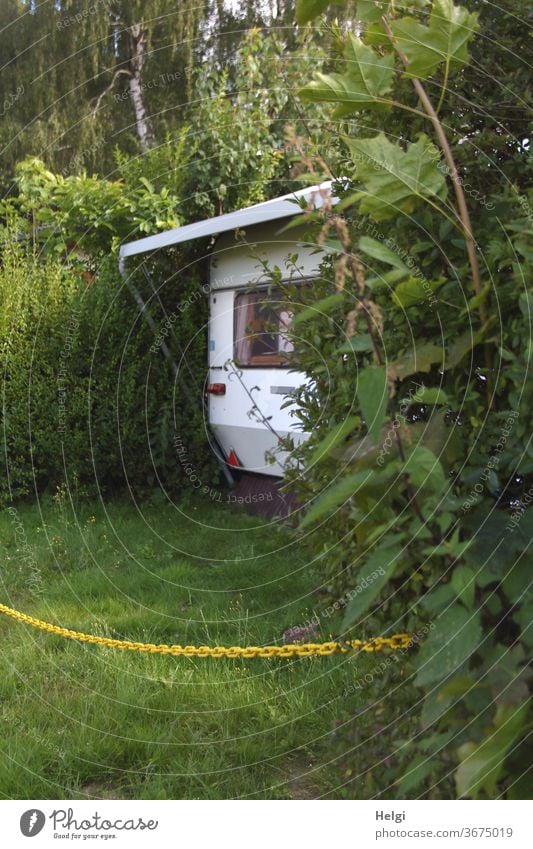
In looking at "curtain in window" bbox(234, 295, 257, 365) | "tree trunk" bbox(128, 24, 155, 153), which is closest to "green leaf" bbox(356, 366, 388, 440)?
"curtain in window" bbox(234, 295, 257, 365)

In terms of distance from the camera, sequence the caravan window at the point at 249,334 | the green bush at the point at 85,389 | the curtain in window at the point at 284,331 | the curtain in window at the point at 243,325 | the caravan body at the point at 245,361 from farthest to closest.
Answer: the green bush at the point at 85,389, the curtain in window at the point at 243,325, the caravan window at the point at 249,334, the caravan body at the point at 245,361, the curtain in window at the point at 284,331

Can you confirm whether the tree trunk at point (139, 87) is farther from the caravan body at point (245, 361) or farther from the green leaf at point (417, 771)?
the green leaf at point (417, 771)

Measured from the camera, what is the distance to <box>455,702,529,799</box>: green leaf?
1566 mm

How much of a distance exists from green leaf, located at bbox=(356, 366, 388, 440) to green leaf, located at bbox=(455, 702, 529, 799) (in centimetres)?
58

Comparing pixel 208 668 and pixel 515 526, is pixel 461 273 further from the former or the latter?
pixel 208 668

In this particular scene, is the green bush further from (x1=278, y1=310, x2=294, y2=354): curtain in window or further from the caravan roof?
(x1=278, y1=310, x2=294, y2=354): curtain in window

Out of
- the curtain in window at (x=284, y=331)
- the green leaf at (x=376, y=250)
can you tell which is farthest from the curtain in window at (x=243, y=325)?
the green leaf at (x=376, y=250)

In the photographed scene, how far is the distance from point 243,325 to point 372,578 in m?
6.53

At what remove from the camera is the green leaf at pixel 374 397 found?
5.39 ft

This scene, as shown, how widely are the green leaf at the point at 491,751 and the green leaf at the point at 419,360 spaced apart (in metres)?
0.71

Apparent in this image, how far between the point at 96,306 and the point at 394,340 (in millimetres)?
6755

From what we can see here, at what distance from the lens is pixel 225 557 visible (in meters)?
6.38

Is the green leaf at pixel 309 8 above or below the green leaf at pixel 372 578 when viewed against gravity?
above

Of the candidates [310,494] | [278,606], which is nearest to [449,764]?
[310,494]
